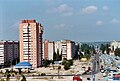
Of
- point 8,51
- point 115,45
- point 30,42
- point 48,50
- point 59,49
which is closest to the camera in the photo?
point 30,42

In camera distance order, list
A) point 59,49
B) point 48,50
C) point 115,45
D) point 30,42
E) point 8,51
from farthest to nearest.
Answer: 1. point 115,45
2. point 59,49
3. point 48,50
4. point 8,51
5. point 30,42

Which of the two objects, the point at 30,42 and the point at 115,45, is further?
the point at 115,45

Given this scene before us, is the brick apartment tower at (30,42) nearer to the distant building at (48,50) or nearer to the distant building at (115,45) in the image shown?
the distant building at (48,50)

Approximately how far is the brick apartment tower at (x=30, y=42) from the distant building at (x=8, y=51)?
14.7 feet

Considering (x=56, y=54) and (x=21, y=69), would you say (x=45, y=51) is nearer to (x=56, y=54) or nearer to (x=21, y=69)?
(x=56, y=54)

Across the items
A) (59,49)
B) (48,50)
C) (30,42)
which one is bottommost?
(48,50)

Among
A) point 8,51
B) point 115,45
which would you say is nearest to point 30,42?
point 8,51

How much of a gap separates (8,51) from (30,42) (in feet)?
18.8

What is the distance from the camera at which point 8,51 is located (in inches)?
1115

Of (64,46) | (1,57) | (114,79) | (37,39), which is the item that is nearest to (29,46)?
(37,39)

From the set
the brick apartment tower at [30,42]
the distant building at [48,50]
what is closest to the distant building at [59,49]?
the distant building at [48,50]

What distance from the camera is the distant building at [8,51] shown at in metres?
27.2

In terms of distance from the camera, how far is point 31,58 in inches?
903

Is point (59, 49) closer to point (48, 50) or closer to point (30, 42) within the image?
point (48, 50)
